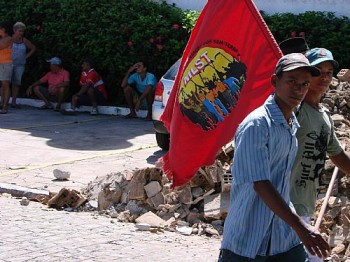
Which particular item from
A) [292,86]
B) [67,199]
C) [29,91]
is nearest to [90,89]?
[29,91]

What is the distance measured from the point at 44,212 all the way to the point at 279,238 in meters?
5.34

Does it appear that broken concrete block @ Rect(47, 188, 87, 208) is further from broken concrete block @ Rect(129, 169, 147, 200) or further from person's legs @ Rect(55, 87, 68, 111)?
person's legs @ Rect(55, 87, 68, 111)

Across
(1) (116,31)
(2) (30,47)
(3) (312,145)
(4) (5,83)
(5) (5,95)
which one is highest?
(1) (116,31)

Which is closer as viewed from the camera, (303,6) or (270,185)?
(270,185)

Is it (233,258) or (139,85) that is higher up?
(139,85)

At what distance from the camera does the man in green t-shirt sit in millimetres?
5184

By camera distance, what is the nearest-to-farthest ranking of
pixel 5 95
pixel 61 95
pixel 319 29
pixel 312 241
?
1. pixel 312 241
2. pixel 319 29
3. pixel 5 95
4. pixel 61 95

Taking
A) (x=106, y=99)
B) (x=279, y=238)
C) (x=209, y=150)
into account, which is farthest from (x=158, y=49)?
(x=279, y=238)

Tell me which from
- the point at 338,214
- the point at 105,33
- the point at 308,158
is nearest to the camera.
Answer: the point at 308,158

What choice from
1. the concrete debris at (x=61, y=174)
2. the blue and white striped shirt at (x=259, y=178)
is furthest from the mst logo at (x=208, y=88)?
the blue and white striped shirt at (x=259, y=178)

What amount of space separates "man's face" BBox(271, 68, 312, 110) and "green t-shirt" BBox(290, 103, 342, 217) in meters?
0.64

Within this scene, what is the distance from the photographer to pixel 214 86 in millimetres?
8211

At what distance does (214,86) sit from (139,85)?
28.6 ft

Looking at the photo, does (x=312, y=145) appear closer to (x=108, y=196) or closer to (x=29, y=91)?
(x=108, y=196)
